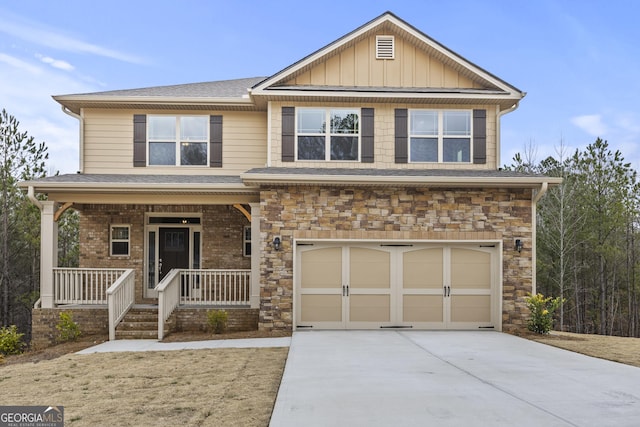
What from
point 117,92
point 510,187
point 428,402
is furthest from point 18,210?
point 428,402

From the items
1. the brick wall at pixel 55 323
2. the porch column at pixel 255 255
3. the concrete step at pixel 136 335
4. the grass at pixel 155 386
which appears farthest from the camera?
the porch column at pixel 255 255

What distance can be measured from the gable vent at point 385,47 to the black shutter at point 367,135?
1.53 metres

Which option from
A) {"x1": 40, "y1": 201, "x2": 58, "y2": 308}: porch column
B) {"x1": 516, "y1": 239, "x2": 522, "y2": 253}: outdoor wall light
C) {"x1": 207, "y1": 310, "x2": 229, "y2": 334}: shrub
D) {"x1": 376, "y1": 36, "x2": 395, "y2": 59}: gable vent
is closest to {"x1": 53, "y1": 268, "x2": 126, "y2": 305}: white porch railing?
{"x1": 40, "y1": 201, "x2": 58, "y2": 308}: porch column

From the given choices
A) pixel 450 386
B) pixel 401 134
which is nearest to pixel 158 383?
pixel 450 386

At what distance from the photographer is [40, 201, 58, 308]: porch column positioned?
1208 cm

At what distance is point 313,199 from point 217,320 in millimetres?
3505

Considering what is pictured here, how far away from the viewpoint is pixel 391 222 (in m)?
11.6

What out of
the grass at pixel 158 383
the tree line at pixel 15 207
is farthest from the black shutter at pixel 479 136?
the tree line at pixel 15 207

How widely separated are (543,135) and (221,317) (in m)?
20.5

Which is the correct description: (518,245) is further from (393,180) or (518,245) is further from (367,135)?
(367,135)

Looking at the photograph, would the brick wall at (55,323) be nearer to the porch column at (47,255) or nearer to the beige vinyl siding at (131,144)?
the porch column at (47,255)

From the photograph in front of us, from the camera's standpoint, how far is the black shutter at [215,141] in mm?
13789

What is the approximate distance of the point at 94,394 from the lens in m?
6.43

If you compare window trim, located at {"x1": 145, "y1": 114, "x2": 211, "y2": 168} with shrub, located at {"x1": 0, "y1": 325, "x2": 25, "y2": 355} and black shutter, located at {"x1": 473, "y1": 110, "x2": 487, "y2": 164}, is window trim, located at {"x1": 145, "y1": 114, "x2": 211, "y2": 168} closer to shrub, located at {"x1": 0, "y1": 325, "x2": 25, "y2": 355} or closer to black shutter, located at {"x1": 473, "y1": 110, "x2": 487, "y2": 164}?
shrub, located at {"x1": 0, "y1": 325, "x2": 25, "y2": 355}
